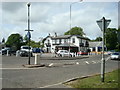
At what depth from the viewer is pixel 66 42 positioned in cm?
7769

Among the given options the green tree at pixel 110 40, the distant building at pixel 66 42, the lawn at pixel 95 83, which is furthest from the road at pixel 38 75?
the green tree at pixel 110 40

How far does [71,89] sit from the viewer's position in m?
8.68

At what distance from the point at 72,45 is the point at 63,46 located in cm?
695

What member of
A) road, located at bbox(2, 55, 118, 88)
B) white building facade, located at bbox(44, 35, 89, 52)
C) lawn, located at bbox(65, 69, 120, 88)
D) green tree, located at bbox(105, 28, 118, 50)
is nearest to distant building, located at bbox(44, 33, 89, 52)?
white building facade, located at bbox(44, 35, 89, 52)

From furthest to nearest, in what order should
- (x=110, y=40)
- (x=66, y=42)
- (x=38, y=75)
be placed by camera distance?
1. (x=110, y=40)
2. (x=66, y=42)
3. (x=38, y=75)

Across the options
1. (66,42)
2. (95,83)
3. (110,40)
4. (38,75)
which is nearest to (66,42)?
(66,42)

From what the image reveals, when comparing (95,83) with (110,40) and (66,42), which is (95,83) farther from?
(110,40)

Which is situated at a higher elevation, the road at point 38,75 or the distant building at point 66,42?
the distant building at point 66,42

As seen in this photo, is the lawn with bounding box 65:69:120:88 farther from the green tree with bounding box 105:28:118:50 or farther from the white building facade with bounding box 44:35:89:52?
the green tree with bounding box 105:28:118:50

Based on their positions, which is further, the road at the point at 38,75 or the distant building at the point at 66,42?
the distant building at the point at 66,42

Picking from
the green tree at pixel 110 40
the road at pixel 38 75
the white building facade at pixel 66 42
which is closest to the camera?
the road at pixel 38 75

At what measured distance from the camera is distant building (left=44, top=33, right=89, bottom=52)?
75.0m

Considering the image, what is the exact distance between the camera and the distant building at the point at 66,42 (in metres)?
75.0

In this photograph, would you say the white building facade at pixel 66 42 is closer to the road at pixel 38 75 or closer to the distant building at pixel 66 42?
the distant building at pixel 66 42
